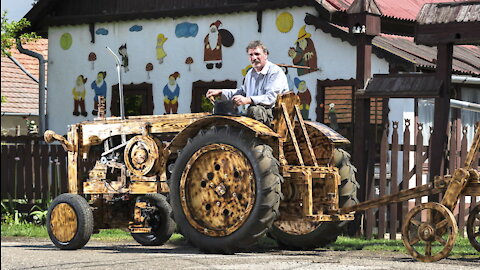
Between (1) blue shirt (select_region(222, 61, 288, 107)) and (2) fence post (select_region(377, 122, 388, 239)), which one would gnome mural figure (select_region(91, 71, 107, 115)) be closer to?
(2) fence post (select_region(377, 122, 388, 239))

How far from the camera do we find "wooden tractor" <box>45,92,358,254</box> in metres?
9.56

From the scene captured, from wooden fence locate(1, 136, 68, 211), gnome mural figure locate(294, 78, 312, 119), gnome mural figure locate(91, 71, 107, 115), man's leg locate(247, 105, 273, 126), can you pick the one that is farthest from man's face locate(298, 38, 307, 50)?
man's leg locate(247, 105, 273, 126)

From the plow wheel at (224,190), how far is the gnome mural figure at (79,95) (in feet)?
37.9

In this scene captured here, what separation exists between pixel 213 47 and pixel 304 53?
2113 millimetres

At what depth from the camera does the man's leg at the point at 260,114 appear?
387 inches

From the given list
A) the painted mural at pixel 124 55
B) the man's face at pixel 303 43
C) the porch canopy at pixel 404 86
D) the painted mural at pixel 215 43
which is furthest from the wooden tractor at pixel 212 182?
the painted mural at pixel 124 55

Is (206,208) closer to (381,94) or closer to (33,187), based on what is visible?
(381,94)

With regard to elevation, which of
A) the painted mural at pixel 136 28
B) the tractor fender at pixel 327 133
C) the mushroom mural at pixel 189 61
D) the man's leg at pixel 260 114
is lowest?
the tractor fender at pixel 327 133

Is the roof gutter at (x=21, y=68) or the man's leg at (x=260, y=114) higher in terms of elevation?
the roof gutter at (x=21, y=68)

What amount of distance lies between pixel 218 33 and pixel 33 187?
4802 mm

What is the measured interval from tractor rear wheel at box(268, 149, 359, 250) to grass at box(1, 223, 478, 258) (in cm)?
33

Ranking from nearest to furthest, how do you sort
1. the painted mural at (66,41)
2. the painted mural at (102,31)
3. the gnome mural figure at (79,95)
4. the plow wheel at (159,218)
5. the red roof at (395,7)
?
1. the plow wheel at (159,218)
2. the red roof at (395,7)
3. the painted mural at (102,31)
4. the gnome mural figure at (79,95)
5. the painted mural at (66,41)

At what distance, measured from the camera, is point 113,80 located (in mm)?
20891

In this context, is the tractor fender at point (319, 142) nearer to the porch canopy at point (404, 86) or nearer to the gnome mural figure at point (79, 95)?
the porch canopy at point (404, 86)
